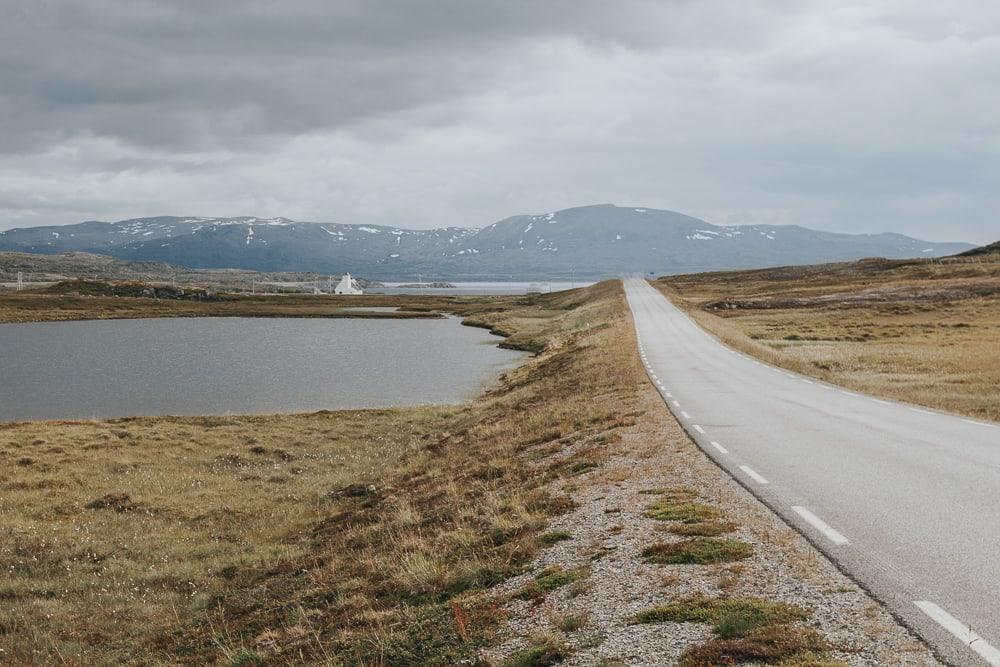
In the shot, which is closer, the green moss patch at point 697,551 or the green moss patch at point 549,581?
the green moss patch at point 549,581

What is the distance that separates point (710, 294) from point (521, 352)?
77128 millimetres

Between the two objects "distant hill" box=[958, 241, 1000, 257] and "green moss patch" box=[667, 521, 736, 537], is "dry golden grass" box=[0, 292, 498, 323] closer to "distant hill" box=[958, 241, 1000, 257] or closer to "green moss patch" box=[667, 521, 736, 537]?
"distant hill" box=[958, 241, 1000, 257]

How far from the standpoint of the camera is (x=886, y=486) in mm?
12508

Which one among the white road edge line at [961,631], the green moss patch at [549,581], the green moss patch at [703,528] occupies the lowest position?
the green moss patch at [549,581]

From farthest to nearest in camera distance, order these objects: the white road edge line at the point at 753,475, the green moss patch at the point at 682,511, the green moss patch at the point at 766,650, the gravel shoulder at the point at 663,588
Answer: the white road edge line at the point at 753,475 < the green moss patch at the point at 682,511 < the gravel shoulder at the point at 663,588 < the green moss patch at the point at 766,650

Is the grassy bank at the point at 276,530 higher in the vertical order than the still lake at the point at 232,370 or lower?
higher

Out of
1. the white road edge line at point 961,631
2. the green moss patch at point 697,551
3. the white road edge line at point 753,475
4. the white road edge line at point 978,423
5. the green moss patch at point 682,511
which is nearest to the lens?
the white road edge line at point 961,631

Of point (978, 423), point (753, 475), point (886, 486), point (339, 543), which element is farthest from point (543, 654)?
point (978, 423)

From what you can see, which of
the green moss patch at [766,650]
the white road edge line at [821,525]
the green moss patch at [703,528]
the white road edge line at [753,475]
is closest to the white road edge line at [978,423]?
the white road edge line at [753,475]

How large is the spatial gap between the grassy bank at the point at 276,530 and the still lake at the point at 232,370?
977 cm

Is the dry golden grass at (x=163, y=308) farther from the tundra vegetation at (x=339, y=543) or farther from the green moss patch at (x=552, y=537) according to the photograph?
the green moss patch at (x=552, y=537)

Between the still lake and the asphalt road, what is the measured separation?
26.2 meters

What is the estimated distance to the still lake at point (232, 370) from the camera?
45.5m

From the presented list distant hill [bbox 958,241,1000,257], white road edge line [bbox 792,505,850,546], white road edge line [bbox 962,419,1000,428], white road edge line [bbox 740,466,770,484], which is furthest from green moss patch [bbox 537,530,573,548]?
distant hill [bbox 958,241,1000,257]
